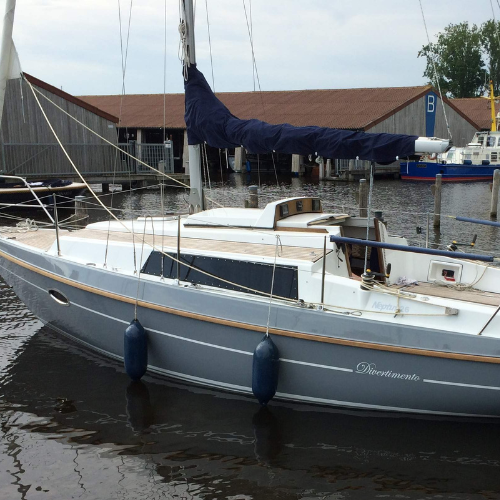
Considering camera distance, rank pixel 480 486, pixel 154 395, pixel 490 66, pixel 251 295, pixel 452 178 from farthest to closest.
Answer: pixel 490 66, pixel 452 178, pixel 154 395, pixel 251 295, pixel 480 486

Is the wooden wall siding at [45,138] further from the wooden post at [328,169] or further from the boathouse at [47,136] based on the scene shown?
the wooden post at [328,169]

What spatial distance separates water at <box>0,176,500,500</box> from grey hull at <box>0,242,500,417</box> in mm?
337

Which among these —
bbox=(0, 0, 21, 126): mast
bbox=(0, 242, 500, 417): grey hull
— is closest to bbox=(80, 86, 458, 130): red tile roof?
bbox=(0, 0, 21, 126): mast

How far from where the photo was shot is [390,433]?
26.7ft

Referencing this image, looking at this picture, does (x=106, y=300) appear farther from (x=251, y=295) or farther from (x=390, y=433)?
(x=390, y=433)

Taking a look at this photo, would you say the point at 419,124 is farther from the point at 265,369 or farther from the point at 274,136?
the point at 265,369

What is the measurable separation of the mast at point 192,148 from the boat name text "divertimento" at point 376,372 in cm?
448

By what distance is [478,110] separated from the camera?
58625 millimetres

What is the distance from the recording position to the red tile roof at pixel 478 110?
5486cm

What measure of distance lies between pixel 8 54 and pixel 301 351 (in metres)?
6.44

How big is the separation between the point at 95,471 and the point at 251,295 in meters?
2.94

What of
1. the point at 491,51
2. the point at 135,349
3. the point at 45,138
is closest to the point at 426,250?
the point at 135,349

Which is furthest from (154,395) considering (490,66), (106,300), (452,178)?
(490,66)

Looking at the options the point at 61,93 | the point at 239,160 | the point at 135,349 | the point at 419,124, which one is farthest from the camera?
the point at 239,160
